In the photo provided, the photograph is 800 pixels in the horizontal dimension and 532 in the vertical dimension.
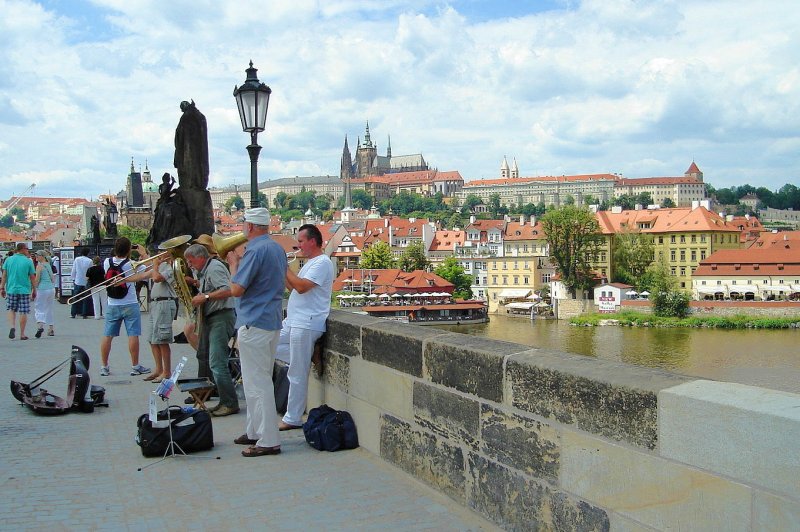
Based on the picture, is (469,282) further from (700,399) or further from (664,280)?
(700,399)

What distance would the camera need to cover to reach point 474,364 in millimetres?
4484

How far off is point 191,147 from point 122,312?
4680 mm

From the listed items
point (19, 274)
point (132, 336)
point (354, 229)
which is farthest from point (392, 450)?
point (354, 229)

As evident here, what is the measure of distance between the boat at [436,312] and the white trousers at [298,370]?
6257 cm

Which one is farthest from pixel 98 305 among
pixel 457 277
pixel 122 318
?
pixel 457 277

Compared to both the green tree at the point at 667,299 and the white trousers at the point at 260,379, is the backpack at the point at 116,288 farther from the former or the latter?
the green tree at the point at 667,299

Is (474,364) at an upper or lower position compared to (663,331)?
upper

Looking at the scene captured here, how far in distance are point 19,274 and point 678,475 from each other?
1316 cm

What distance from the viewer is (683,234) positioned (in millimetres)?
99125

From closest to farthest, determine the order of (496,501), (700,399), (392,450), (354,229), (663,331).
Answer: (700,399) < (496,501) < (392,450) < (663,331) < (354,229)

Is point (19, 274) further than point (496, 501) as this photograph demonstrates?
Yes

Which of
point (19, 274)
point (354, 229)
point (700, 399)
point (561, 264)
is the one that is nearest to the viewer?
point (700, 399)

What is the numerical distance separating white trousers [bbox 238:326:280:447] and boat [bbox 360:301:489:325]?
6338 centimetres

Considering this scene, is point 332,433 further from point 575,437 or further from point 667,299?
point 667,299
